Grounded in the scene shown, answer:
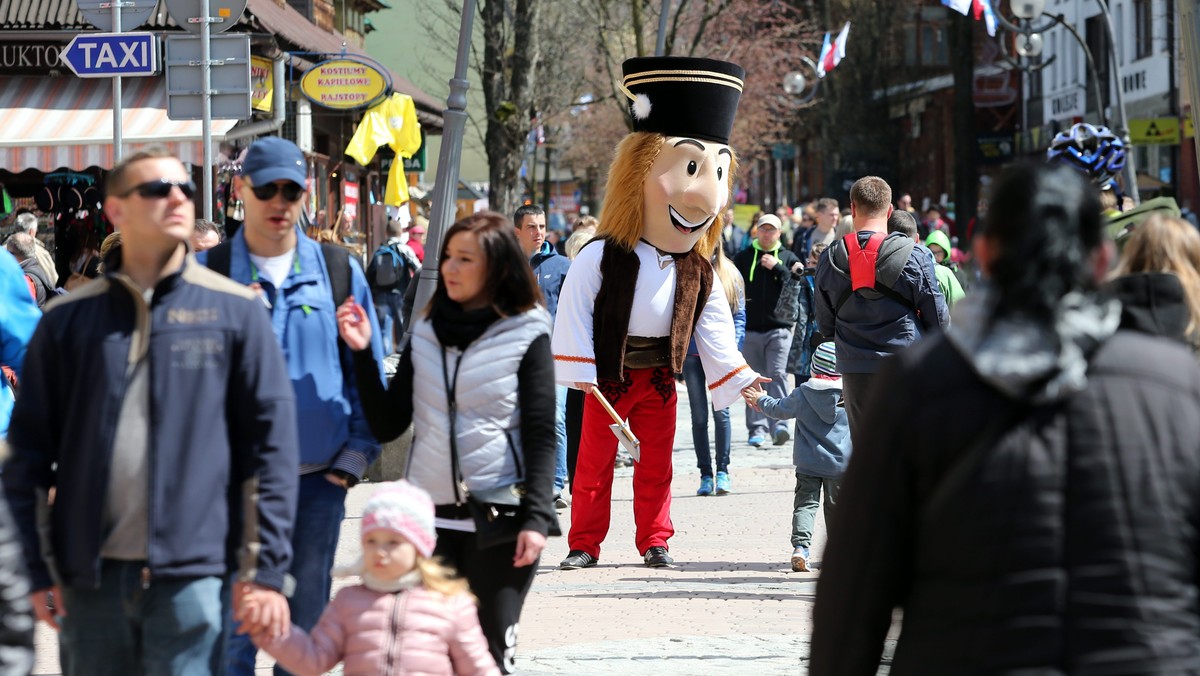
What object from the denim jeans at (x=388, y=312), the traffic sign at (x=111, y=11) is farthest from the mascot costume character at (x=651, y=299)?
the denim jeans at (x=388, y=312)

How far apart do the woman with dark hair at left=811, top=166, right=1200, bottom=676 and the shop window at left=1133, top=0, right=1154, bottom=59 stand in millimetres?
44169

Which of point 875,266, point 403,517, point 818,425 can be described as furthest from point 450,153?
point 403,517

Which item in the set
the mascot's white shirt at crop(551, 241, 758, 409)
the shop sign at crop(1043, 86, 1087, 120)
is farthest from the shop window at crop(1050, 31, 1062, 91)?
the mascot's white shirt at crop(551, 241, 758, 409)

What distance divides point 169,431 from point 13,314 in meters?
2.53

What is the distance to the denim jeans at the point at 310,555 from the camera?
4941mm

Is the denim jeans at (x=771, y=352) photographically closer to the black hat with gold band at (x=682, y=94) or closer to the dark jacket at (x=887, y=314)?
the black hat with gold band at (x=682, y=94)

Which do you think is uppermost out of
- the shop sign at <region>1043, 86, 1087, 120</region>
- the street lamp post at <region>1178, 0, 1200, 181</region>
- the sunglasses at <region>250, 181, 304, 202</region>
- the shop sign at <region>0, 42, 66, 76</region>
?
the shop sign at <region>1043, 86, 1087, 120</region>

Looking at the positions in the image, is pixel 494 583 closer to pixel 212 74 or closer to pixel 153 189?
pixel 153 189

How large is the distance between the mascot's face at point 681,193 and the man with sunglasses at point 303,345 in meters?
4.37

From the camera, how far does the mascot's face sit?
9.39 meters

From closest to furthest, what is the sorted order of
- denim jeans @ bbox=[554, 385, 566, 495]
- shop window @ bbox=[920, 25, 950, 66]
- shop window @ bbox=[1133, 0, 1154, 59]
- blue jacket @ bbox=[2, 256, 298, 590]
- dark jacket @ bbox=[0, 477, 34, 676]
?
dark jacket @ bbox=[0, 477, 34, 676]
blue jacket @ bbox=[2, 256, 298, 590]
denim jeans @ bbox=[554, 385, 566, 495]
shop window @ bbox=[1133, 0, 1154, 59]
shop window @ bbox=[920, 25, 950, 66]

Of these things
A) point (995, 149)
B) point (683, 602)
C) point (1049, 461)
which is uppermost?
point (995, 149)

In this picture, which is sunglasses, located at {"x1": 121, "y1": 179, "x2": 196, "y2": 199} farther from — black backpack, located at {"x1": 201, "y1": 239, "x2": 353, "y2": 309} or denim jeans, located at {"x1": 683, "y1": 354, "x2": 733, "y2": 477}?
denim jeans, located at {"x1": 683, "y1": 354, "x2": 733, "y2": 477}

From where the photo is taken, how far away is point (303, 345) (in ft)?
16.7
